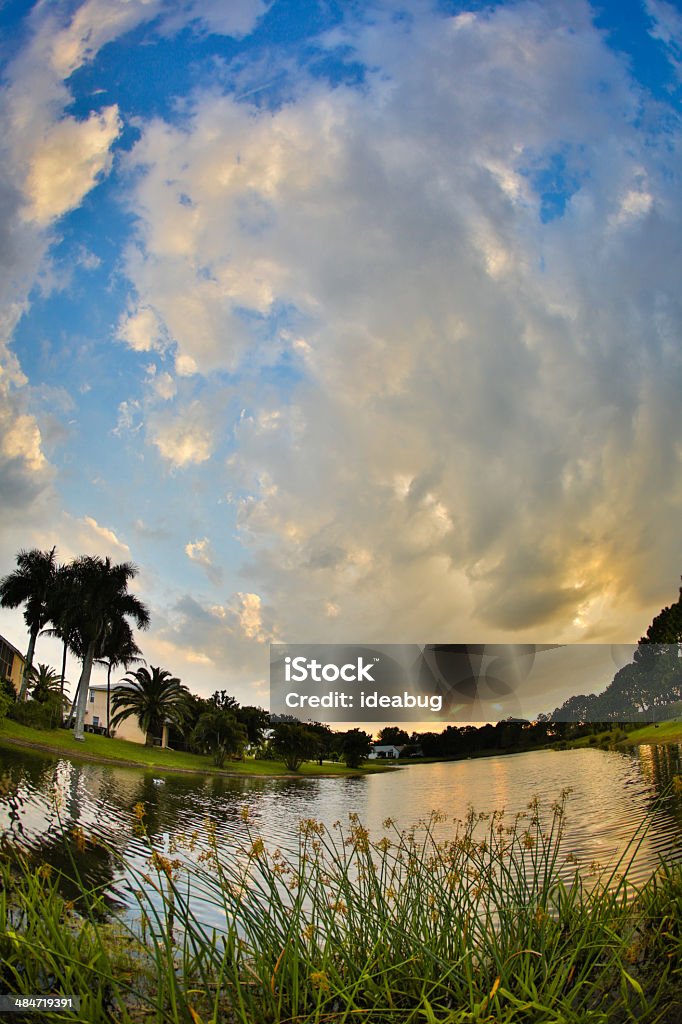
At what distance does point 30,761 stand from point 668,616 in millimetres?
28769

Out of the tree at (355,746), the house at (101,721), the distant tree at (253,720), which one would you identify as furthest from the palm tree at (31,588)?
the tree at (355,746)

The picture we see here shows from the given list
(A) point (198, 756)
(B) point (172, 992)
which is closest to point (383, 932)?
(B) point (172, 992)

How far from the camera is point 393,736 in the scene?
13586mm

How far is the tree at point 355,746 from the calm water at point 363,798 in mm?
563

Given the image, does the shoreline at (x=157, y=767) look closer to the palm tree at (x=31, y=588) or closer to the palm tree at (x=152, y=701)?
the palm tree at (x=152, y=701)

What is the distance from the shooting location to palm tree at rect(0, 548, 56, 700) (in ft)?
79.3

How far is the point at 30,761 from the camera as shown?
10.9 m

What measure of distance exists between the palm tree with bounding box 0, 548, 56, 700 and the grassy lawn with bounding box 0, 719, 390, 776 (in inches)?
355

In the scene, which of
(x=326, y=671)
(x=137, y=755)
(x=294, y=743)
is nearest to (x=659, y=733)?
(x=326, y=671)

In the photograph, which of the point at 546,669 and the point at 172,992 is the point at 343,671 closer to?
the point at 546,669

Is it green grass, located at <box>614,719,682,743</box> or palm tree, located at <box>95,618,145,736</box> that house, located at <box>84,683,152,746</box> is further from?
green grass, located at <box>614,719,682,743</box>

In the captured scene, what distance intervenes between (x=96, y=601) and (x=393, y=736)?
35.3 feet
